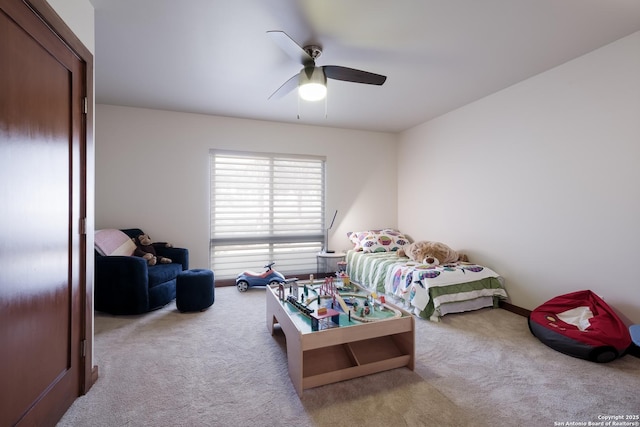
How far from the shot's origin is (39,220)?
1.38 metres

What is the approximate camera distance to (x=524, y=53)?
8.17 feet

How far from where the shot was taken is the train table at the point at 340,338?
5.91 feet

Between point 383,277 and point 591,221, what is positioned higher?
point 591,221

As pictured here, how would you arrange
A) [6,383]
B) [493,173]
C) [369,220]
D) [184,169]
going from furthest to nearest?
[369,220] < [184,169] < [493,173] < [6,383]

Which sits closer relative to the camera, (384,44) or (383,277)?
(384,44)

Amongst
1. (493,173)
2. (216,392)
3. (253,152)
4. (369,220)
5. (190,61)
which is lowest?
(216,392)

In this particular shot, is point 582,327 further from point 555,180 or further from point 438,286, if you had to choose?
point 555,180

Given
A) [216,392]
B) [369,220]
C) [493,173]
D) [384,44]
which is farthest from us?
[369,220]

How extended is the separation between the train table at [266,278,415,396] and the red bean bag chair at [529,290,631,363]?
129 centimetres

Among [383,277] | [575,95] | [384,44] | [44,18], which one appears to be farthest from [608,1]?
[44,18]

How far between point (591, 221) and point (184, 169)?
4.64 m

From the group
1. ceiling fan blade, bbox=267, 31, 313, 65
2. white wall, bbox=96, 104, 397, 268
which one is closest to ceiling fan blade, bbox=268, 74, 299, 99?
ceiling fan blade, bbox=267, 31, 313, 65

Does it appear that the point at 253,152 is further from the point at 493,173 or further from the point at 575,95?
the point at 575,95

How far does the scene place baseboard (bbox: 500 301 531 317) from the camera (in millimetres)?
3041
